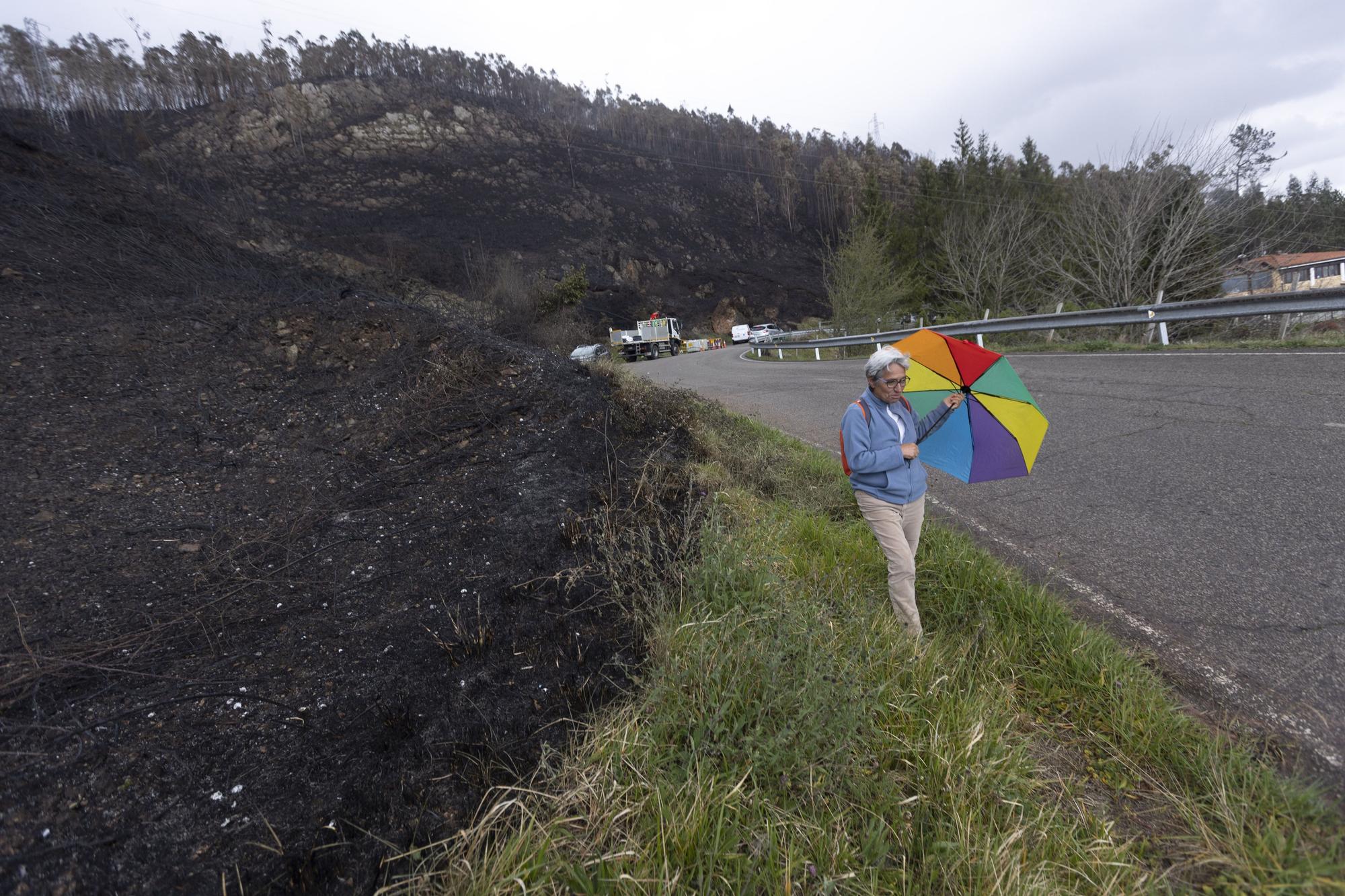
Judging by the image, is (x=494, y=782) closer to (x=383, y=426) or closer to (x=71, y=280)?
(x=383, y=426)

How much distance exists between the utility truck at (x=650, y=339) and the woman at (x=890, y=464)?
3113 centimetres

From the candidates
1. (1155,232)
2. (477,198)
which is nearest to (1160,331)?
(1155,232)

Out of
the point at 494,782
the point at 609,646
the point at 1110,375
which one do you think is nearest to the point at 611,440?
the point at 609,646

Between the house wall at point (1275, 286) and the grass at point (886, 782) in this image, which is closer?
the grass at point (886, 782)

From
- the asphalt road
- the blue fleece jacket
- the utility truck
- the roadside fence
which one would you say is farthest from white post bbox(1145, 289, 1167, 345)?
the utility truck

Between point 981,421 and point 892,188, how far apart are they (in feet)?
245

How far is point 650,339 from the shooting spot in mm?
36500

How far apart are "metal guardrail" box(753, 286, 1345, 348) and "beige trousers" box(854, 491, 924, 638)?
31.2ft

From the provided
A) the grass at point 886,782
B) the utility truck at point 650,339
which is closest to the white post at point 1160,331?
the grass at point 886,782

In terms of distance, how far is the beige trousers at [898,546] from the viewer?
3211mm

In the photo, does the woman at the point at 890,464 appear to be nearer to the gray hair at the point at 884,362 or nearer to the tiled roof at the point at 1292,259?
the gray hair at the point at 884,362

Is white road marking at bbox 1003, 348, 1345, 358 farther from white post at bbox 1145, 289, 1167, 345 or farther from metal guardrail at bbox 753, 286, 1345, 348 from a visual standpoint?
metal guardrail at bbox 753, 286, 1345, 348

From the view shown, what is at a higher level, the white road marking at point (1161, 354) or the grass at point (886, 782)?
the white road marking at point (1161, 354)

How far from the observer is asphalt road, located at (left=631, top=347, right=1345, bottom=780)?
2627mm
